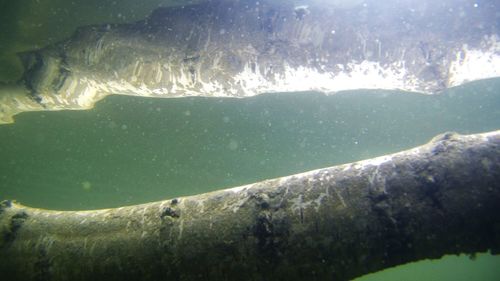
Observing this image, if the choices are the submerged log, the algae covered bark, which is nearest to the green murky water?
the algae covered bark

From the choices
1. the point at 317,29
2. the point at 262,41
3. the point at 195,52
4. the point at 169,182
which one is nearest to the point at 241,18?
the point at 262,41

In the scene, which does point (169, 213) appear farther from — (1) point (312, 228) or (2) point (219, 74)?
(2) point (219, 74)

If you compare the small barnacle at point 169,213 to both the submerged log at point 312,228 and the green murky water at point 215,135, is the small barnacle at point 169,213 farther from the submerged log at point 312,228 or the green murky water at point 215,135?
the green murky water at point 215,135

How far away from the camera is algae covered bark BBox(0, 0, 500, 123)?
22.0 ft

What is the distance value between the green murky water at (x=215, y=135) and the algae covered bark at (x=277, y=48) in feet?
8.83

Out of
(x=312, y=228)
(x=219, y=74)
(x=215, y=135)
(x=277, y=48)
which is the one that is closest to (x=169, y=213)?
(x=312, y=228)

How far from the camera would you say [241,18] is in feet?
21.7

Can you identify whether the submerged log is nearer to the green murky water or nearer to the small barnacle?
the small barnacle

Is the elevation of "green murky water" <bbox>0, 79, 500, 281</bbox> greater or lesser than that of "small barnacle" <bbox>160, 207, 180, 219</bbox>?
greater

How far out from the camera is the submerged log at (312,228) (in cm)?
170

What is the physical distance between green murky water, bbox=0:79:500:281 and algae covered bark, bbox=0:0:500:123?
2691 mm

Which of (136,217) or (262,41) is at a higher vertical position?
(262,41)

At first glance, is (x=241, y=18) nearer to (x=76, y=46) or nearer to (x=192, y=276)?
(x=76, y=46)

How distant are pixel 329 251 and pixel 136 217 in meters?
1.35
